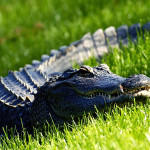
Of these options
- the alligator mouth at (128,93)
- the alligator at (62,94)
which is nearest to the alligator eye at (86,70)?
the alligator at (62,94)

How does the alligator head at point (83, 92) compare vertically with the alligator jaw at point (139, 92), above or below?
above

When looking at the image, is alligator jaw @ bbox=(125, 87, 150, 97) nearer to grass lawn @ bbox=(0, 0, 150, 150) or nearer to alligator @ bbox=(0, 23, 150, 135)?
alligator @ bbox=(0, 23, 150, 135)

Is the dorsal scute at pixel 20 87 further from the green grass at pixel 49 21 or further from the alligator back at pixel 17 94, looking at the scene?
the green grass at pixel 49 21

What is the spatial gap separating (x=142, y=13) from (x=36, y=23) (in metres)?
3.40

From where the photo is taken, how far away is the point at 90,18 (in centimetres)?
854

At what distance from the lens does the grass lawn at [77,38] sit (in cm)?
283

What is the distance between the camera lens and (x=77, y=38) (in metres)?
7.80

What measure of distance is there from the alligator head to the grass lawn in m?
0.13

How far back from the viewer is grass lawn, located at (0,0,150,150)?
2.83 m

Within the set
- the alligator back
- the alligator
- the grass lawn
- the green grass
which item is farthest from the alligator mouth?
the green grass

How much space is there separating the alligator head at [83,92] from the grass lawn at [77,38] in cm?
13

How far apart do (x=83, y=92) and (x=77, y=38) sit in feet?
14.5

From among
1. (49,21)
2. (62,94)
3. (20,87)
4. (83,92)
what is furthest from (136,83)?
(49,21)

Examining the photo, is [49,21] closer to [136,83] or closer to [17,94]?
[17,94]
